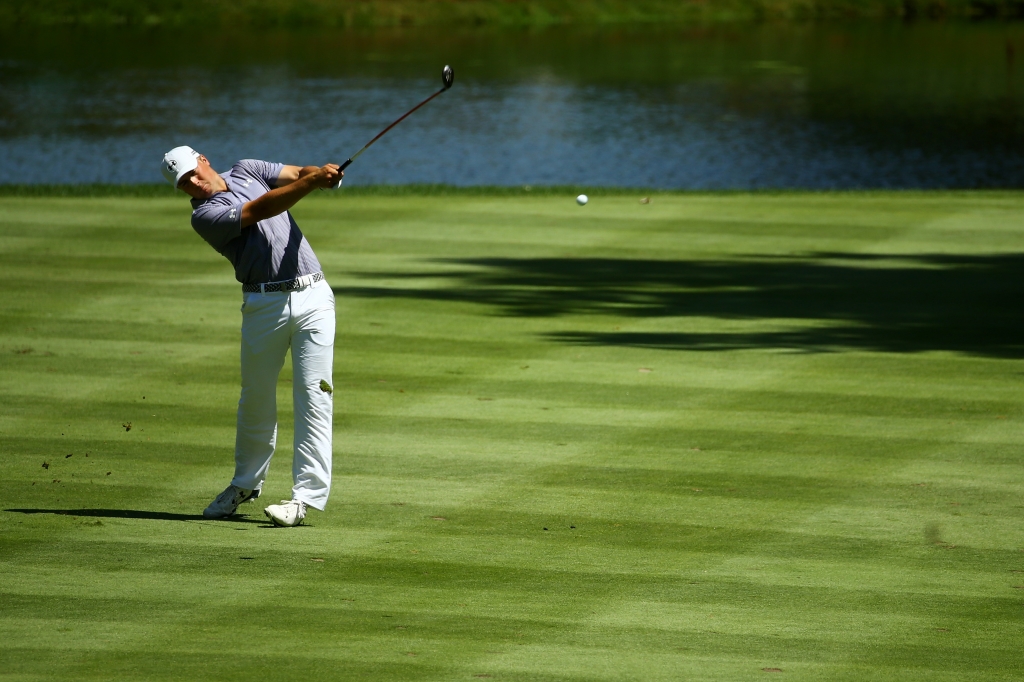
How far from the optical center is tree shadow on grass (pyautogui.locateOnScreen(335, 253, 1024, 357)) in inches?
469

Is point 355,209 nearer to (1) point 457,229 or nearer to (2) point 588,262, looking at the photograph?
(1) point 457,229

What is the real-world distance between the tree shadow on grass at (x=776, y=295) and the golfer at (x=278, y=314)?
4.82 meters

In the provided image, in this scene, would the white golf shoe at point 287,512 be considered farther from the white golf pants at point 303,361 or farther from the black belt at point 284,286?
the black belt at point 284,286

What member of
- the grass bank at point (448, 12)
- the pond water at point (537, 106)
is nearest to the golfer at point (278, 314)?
the pond water at point (537, 106)

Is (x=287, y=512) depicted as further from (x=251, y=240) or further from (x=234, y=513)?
(x=251, y=240)

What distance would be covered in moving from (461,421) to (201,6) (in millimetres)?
48137

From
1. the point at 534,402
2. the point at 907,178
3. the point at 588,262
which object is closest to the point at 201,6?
the point at 907,178

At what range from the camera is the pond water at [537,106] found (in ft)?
90.1

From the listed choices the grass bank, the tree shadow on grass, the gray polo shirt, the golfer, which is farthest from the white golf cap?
the grass bank

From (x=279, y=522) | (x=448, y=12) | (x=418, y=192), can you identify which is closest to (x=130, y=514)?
(x=279, y=522)

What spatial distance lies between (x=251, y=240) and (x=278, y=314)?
401mm

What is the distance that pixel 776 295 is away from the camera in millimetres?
13500

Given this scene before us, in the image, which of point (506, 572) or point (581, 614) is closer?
point (581, 614)

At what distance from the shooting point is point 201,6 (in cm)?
5434
